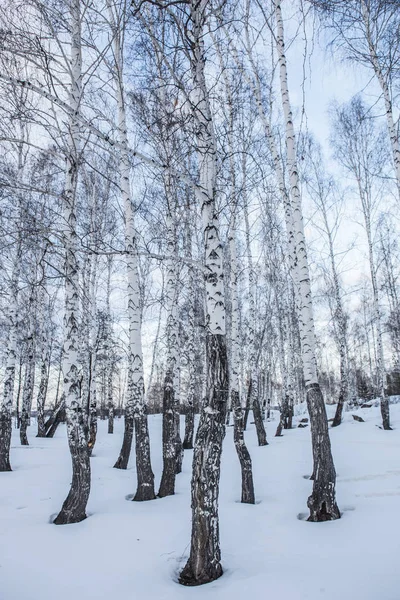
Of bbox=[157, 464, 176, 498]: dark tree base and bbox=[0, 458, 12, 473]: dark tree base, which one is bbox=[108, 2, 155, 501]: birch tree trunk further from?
bbox=[0, 458, 12, 473]: dark tree base

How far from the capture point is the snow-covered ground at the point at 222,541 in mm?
3066

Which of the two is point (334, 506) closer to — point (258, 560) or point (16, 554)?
point (258, 560)

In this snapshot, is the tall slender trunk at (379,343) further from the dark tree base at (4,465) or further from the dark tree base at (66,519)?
the dark tree base at (4,465)

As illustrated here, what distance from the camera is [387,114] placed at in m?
7.05

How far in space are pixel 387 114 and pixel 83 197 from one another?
31.3 ft

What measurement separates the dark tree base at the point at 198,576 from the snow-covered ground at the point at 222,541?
78 mm

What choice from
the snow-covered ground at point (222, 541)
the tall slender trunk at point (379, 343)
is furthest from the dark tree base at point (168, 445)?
the tall slender trunk at point (379, 343)

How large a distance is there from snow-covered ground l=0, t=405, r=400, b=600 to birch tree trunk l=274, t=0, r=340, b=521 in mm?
320

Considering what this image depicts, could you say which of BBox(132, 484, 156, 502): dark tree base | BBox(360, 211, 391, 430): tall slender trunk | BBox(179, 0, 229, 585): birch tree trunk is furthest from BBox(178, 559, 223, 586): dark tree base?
BBox(360, 211, 391, 430): tall slender trunk

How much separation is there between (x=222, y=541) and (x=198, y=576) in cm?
111

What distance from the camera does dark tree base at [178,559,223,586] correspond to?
10.5ft

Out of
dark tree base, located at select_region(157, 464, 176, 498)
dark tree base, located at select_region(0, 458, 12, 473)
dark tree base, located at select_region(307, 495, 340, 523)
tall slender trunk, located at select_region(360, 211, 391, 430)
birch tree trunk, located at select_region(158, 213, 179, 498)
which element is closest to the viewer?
dark tree base, located at select_region(307, 495, 340, 523)

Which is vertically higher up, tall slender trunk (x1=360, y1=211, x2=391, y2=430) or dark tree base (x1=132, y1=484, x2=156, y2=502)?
tall slender trunk (x1=360, y1=211, x2=391, y2=430)

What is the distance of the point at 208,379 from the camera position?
3.51 meters
